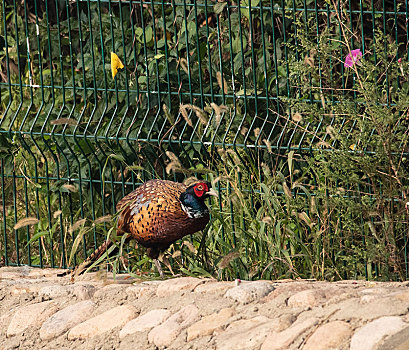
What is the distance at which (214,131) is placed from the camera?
6.72m

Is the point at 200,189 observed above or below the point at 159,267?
above

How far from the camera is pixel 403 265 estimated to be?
6.48 meters

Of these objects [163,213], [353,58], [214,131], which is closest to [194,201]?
[163,213]

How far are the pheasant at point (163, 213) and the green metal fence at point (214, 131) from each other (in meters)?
0.16

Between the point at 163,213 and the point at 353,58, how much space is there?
1610 millimetres


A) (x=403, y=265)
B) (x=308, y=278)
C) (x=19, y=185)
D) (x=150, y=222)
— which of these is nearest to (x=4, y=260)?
(x=19, y=185)

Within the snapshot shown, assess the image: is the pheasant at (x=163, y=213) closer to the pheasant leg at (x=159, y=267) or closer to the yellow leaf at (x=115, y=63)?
the pheasant leg at (x=159, y=267)

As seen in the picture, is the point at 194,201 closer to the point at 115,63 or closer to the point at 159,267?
the point at 159,267

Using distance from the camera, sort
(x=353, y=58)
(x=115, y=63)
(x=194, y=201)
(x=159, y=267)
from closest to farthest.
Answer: (x=194, y=201) → (x=353, y=58) → (x=159, y=267) → (x=115, y=63)

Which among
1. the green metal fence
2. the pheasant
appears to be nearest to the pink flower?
the green metal fence

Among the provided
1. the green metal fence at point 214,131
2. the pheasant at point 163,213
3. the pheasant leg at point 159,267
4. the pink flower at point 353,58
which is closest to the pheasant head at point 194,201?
the pheasant at point 163,213

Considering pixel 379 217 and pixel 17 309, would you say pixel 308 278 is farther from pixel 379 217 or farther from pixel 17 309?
pixel 17 309

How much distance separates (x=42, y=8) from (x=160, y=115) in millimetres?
2694

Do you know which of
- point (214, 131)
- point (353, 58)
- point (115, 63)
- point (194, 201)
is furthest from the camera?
point (115, 63)
